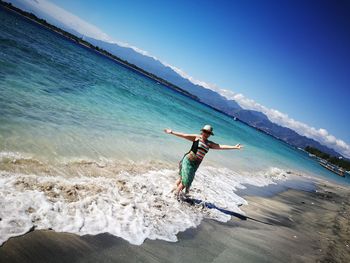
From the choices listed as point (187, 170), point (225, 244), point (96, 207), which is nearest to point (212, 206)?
point (187, 170)

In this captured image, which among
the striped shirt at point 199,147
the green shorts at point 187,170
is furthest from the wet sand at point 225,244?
the striped shirt at point 199,147

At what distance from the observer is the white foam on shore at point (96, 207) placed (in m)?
4.43

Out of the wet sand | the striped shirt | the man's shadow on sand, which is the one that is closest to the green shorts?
the striped shirt

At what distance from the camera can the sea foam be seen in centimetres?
443

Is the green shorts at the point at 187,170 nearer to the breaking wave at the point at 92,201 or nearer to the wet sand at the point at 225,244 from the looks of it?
the breaking wave at the point at 92,201

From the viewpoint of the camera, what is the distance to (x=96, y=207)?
5.45 meters

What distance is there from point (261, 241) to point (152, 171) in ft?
14.0

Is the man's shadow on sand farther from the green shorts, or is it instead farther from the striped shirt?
the striped shirt

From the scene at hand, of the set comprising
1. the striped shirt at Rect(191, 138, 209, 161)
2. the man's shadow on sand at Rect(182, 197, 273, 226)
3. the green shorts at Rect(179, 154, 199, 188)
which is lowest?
the man's shadow on sand at Rect(182, 197, 273, 226)

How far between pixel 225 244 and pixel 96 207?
9.91ft

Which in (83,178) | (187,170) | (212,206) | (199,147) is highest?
(199,147)

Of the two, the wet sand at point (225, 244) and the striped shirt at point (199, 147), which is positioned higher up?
the striped shirt at point (199, 147)

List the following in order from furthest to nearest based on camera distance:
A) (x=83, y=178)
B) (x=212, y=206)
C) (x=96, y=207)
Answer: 1. (x=212, y=206)
2. (x=83, y=178)
3. (x=96, y=207)

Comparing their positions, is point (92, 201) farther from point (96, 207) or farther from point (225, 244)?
point (225, 244)
